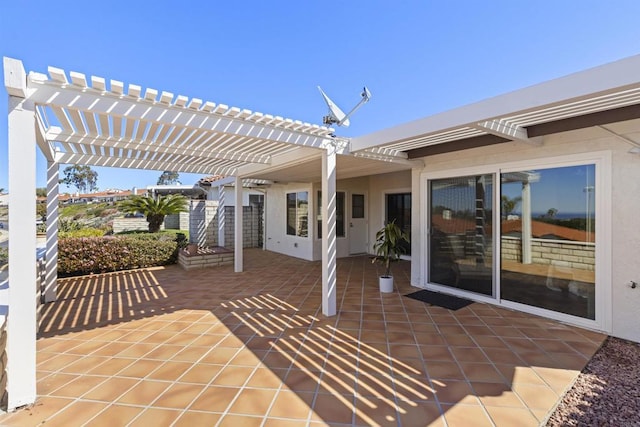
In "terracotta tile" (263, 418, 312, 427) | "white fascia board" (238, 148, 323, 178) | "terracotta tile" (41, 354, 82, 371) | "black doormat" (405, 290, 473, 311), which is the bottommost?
"terracotta tile" (263, 418, 312, 427)

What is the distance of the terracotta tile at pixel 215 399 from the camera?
2.43m

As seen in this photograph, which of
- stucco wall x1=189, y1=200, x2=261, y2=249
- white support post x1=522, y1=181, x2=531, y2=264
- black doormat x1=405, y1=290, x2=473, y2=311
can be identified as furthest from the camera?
stucco wall x1=189, y1=200, x2=261, y2=249

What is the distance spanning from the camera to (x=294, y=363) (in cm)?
314

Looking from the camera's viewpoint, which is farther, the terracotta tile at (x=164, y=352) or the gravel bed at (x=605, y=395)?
the terracotta tile at (x=164, y=352)

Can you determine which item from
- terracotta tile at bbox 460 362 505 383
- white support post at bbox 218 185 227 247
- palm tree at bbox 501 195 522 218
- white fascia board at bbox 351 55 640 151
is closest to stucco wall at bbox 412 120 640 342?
palm tree at bbox 501 195 522 218

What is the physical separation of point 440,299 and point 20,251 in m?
5.78

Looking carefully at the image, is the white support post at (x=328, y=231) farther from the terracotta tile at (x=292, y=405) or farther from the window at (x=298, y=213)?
the window at (x=298, y=213)

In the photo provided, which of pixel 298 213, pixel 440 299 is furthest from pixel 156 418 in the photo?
pixel 298 213

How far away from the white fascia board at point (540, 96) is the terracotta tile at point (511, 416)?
9.35ft

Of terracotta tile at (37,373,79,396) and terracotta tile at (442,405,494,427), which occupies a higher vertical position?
terracotta tile at (37,373,79,396)

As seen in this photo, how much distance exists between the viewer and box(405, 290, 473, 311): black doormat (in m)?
4.98

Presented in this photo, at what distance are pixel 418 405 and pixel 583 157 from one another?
4039mm

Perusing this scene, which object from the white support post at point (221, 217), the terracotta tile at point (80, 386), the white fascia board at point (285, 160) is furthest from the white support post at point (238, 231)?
the terracotta tile at point (80, 386)

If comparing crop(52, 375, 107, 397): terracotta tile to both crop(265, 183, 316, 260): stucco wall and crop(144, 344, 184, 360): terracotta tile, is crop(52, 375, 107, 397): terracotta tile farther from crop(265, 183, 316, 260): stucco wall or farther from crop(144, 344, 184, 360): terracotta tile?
crop(265, 183, 316, 260): stucco wall
